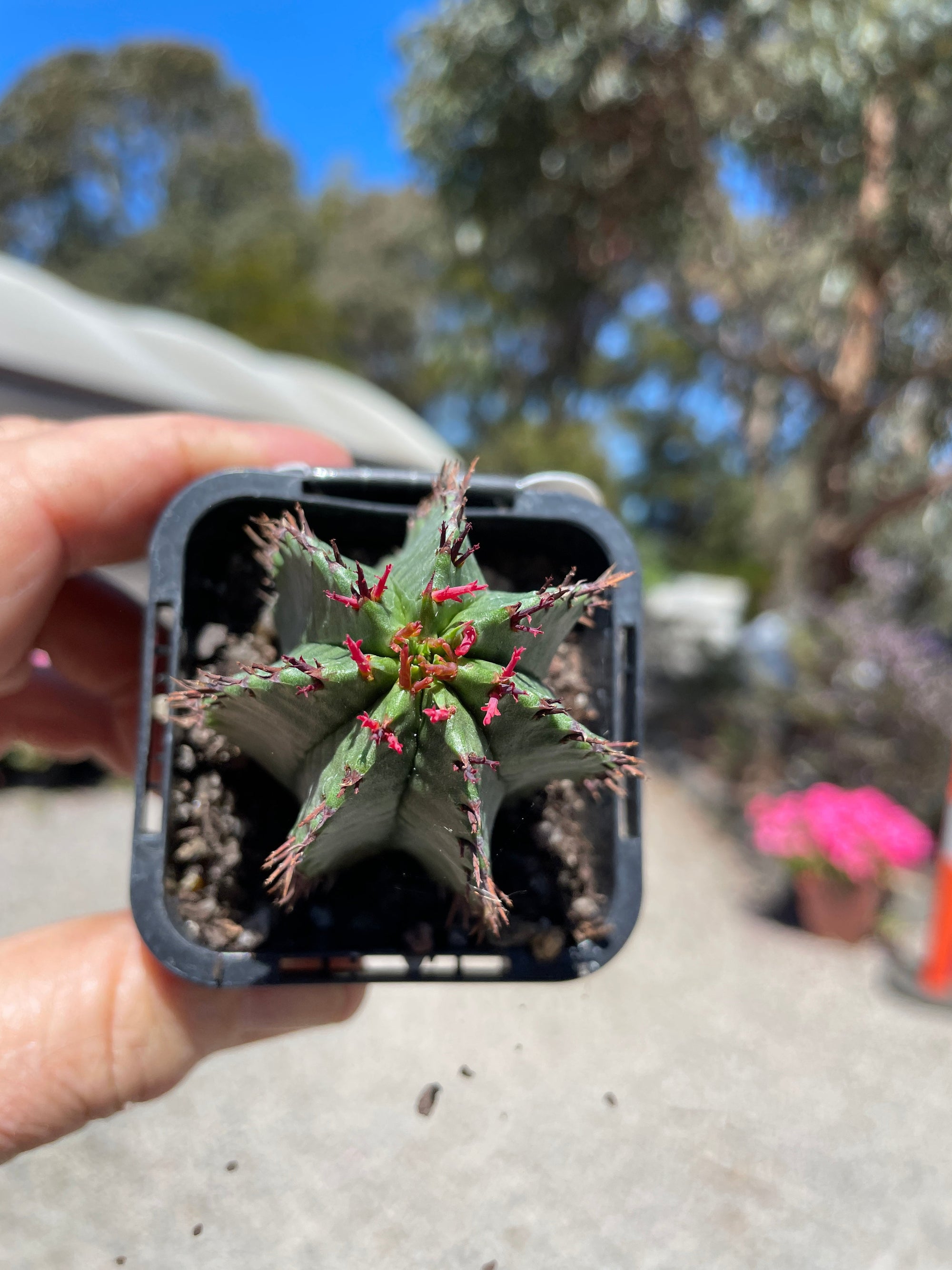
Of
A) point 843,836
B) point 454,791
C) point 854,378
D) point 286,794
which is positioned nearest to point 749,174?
point 854,378

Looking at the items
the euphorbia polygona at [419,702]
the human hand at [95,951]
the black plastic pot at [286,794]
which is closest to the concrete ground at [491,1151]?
Result: the human hand at [95,951]

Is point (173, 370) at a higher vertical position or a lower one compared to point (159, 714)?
higher

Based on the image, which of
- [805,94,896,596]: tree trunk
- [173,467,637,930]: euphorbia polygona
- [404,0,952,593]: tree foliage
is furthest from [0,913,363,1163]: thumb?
[805,94,896,596]: tree trunk

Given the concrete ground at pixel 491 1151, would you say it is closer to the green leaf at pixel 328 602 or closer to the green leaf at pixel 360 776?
the green leaf at pixel 360 776

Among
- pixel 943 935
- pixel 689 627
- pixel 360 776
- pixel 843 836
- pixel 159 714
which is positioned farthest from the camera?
pixel 689 627

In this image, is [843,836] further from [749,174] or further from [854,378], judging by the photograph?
[749,174]

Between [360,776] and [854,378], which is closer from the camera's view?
[360,776]
